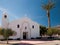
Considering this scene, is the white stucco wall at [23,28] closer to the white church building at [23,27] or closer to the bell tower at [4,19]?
the white church building at [23,27]

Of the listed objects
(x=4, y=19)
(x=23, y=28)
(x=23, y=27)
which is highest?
(x=4, y=19)

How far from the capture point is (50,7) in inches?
2144

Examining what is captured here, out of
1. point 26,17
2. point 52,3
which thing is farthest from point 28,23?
point 52,3

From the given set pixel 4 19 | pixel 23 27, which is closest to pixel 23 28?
pixel 23 27

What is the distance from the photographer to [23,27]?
166ft

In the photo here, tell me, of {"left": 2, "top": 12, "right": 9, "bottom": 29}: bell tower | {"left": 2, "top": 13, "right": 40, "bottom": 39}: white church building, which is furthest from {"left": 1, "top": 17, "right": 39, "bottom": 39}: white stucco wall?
{"left": 2, "top": 12, "right": 9, "bottom": 29}: bell tower

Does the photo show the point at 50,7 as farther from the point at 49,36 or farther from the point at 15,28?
the point at 15,28

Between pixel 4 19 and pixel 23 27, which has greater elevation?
pixel 4 19

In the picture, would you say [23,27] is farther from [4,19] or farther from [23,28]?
[4,19]

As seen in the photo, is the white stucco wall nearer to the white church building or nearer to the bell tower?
the white church building

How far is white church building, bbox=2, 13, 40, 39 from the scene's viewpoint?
4928 centimetres

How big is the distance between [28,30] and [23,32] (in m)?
1.82

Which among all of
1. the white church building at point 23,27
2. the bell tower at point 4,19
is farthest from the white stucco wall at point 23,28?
the bell tower at point 4,19

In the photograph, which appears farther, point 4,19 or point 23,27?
point 23,27
